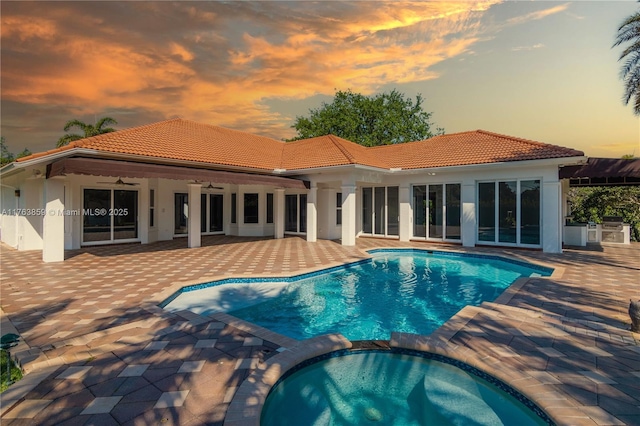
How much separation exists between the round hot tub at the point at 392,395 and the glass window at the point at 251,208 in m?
21.1

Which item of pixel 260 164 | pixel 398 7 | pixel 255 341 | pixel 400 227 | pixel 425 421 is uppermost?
pixel 398 7

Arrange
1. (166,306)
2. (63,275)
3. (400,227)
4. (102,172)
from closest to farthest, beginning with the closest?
(166,306) → (63,275) → (102,172) → (400,227)

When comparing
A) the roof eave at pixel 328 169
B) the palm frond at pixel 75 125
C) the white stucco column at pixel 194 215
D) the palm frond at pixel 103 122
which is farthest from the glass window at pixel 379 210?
the palm frond at pixel 75 125

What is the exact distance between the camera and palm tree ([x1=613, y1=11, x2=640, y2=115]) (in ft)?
47.1

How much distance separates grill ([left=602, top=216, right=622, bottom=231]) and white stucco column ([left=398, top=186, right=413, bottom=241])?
1319cm

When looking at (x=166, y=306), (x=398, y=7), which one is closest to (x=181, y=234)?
(x=166, y=306)

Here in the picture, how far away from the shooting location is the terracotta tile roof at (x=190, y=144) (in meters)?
15.3

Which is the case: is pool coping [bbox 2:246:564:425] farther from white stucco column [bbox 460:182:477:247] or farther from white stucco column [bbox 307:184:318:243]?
white stucco column [bbox 307:184:318:243]

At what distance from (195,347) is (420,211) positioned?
19.3 metres

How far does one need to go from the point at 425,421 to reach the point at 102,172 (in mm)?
14703

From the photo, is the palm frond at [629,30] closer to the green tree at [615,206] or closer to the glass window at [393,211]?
the green tree at [615,206]

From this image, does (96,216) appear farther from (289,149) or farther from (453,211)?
(453,211)

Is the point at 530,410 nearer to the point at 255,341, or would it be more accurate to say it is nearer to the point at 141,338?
the point at 255,341

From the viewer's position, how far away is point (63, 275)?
39.5ft
